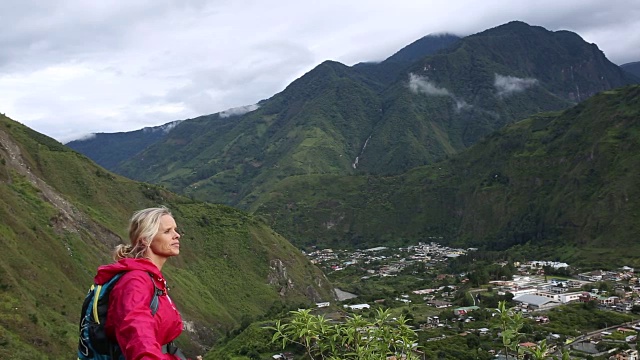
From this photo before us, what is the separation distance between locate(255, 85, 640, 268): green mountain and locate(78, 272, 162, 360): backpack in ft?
389

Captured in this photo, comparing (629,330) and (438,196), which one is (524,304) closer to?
(629,330)

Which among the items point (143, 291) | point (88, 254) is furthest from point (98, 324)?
point (88, 254)

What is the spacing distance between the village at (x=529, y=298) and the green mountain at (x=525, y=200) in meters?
15.2

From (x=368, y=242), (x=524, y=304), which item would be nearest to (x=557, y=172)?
(x=368, y=242)

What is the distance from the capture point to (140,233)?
4.22 meters

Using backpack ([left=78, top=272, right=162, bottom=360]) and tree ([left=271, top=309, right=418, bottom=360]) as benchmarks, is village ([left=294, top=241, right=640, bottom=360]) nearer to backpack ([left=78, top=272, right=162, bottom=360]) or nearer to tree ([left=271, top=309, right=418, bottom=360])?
tree ([left=271, top=309, right=418, bottom=360])

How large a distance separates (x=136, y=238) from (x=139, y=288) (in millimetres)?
765

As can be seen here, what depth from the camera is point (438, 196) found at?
18838cm

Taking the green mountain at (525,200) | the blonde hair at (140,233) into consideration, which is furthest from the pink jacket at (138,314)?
the green mountain at (525,200)

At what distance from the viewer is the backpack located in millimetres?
3652

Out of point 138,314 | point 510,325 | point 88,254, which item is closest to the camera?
point 138,314

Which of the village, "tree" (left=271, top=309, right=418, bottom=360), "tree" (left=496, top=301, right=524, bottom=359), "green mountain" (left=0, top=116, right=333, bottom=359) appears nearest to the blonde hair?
"tree" (left=271, top=309, right=418, bottom=360)

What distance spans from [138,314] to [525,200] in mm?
166210

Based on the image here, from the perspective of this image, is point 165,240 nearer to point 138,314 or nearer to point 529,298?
point 138,314
